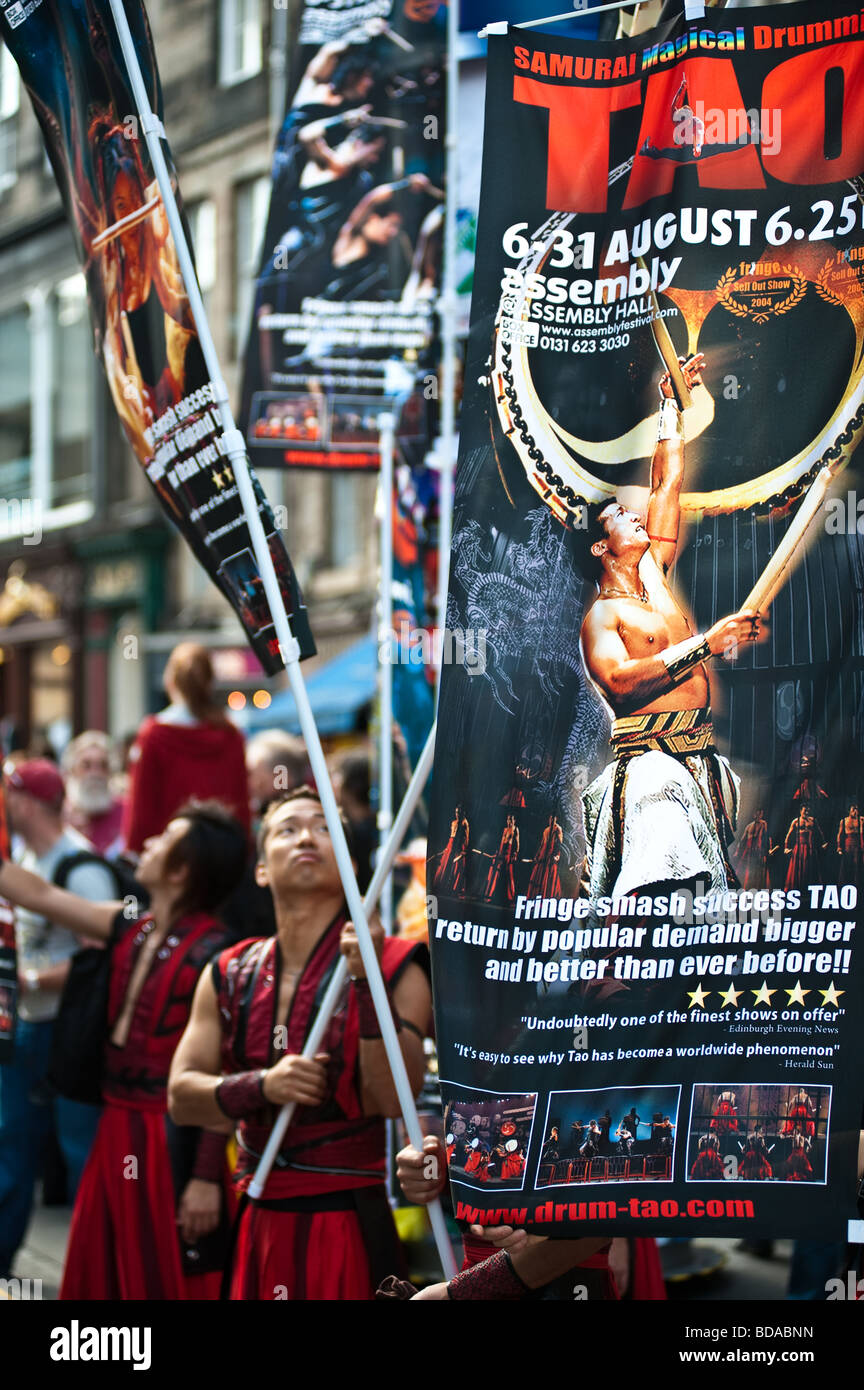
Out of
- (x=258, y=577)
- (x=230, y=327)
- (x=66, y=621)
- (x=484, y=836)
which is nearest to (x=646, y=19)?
(x=258, y=577)

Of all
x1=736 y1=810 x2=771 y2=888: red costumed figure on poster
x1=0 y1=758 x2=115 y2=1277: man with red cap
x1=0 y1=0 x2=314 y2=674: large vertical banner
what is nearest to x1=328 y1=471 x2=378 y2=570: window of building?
x1=0 y1=758 x2=115 y2=1277: man with red cap

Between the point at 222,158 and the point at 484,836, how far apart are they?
850 inches

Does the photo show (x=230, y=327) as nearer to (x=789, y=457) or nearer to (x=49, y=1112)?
(x=49, y=1112)

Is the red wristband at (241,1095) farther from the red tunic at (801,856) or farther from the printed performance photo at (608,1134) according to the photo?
the red tunic at (801,856)

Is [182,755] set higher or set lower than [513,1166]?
higher

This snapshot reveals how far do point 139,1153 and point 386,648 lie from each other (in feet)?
6.13

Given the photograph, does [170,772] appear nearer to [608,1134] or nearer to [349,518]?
[608,1134]

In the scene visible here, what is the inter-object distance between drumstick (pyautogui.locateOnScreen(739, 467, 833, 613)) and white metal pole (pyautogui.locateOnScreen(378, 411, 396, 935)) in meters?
2.87

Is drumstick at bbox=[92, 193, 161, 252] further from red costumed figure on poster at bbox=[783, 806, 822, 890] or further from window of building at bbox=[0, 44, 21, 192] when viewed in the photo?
window of building at bbox=[0, 44, 21, 192]

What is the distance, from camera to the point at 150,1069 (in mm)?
4617

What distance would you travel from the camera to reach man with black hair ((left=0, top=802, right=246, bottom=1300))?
4395mm

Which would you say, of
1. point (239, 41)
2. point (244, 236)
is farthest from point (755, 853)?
point (239, 41)

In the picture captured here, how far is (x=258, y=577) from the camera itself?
341 cm
